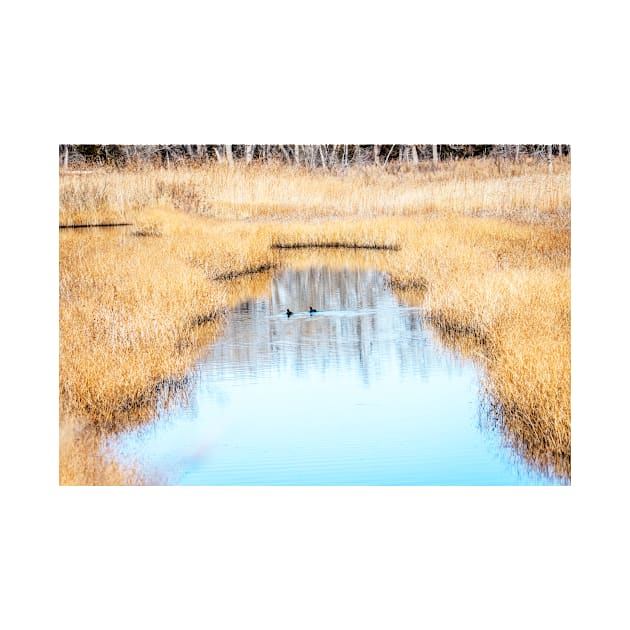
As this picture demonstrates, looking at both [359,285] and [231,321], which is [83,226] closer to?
[231,321]

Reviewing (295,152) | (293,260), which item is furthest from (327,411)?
(295,152)

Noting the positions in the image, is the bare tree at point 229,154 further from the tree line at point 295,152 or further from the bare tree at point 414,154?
the bare tree at point 414,154

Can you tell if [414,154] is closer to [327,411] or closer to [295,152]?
[295,152]

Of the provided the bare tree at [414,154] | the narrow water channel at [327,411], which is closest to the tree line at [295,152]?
the bare tree at [414,154]

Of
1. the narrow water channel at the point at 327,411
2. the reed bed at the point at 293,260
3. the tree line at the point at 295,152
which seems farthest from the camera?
the tree line at the point at 295,152

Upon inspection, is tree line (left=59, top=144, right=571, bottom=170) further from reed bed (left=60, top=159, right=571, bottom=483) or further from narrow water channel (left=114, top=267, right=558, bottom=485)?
narrow water channel (left=114, top=267, right=558, bottom=485)
